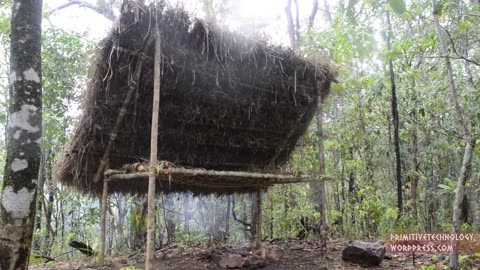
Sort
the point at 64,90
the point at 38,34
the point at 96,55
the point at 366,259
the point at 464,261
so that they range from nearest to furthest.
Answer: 1. the point at 38,34
2. the point at 96,55
3. the point at 464,261
4. the point at 366,259
5. the point at 64,90

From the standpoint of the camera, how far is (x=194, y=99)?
4.40m

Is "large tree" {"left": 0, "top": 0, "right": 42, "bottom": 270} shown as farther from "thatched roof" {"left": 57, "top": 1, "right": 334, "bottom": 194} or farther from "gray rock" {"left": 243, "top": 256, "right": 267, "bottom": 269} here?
"gray rock" {"left": 243, "top": 256, "right": 267, "bottom": 269}

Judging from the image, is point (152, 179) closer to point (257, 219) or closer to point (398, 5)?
point (398, 5)

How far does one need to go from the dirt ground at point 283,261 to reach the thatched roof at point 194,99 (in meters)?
1.02

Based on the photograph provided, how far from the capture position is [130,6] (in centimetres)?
315

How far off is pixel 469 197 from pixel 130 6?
7.85 m

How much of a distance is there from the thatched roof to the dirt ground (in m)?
1.02

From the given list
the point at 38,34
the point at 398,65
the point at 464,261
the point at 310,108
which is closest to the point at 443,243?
the point at 464,261

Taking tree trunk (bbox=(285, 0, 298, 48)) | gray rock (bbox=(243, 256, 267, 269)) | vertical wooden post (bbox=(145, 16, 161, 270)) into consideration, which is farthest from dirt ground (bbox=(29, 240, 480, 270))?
tree trunk (bbox=(285, 0, 298, 48))

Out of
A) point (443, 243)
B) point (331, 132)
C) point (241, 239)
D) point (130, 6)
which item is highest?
point (130, 6)

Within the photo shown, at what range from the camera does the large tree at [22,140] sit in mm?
2441

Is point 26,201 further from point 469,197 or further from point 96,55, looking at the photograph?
point 469,197

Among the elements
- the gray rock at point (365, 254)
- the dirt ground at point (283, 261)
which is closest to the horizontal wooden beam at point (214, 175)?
the gray rock at point (365, 254)

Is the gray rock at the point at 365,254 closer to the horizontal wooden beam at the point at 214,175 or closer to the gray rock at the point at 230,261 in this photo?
the horizontal wooden beam at the point at 214,175
